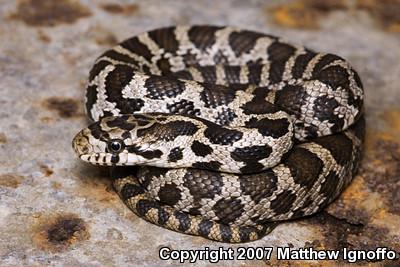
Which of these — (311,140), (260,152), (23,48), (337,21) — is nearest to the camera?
(260,152)

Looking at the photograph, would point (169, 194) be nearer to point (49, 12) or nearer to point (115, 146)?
point (115, 146)

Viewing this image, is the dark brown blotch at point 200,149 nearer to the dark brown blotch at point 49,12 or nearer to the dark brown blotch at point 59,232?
the dark brown blotch at point 59,232

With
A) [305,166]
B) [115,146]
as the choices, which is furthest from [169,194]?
[305,166]

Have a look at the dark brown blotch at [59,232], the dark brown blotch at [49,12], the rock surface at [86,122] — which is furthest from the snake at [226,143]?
the dark brown blotch at [49,12]

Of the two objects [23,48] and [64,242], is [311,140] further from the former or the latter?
[23,48]

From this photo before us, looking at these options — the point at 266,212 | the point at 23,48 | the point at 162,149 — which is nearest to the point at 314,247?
the point at 266,212

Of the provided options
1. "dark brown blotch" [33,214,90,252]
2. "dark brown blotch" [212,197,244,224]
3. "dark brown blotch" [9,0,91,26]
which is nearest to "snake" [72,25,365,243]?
"dark brown blotch" [212,197,244,224]

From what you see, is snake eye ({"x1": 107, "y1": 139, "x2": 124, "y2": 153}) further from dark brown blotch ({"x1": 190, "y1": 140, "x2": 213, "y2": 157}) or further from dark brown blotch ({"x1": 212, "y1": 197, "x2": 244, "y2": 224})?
dark brown blotch ({"x1": 212, "y1": 197, "x2": 244, "y2": 224})
